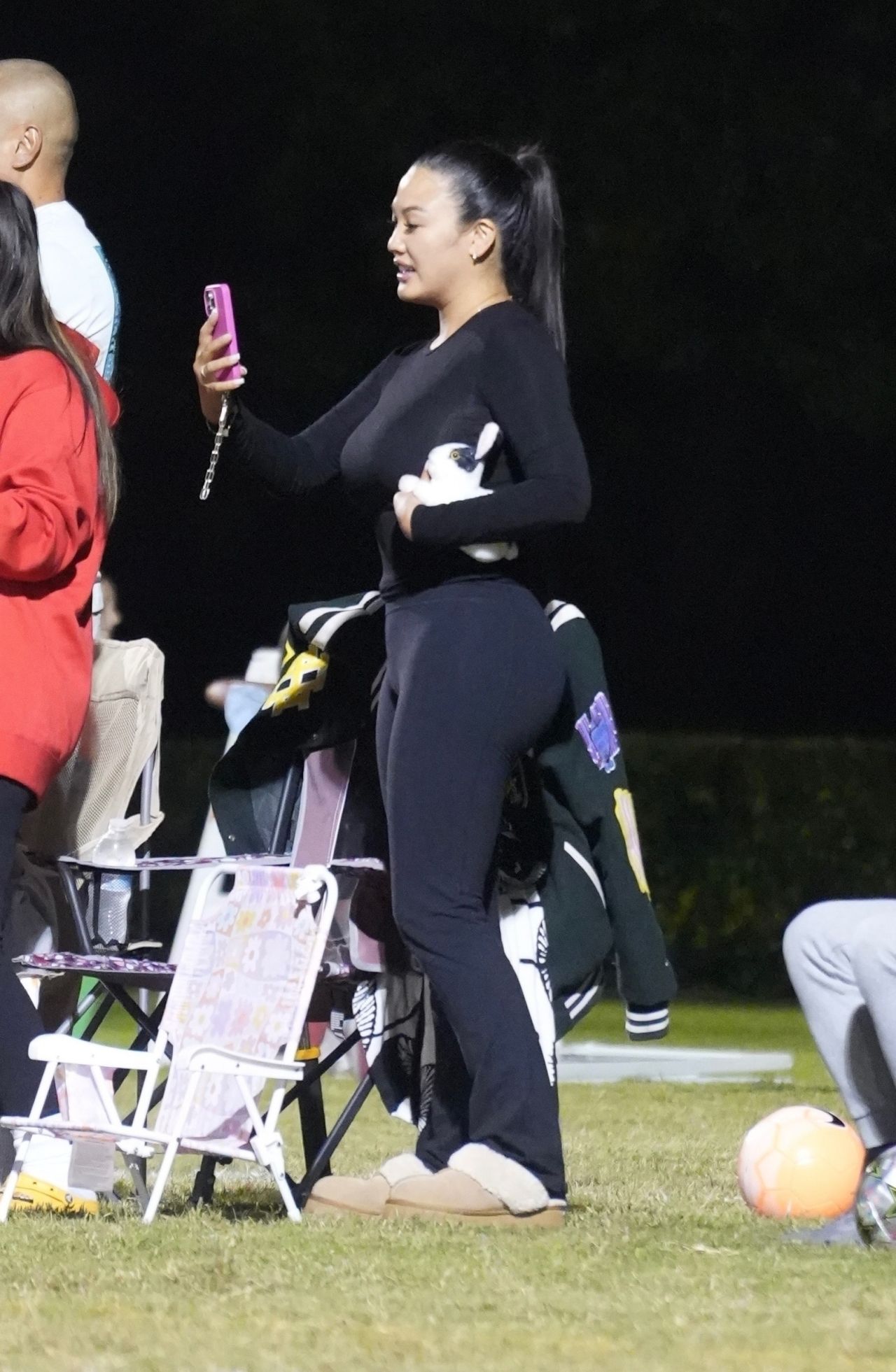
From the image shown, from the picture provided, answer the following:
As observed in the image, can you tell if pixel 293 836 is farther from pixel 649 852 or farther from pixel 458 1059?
pixel 649 852

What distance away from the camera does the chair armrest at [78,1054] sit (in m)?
4.85

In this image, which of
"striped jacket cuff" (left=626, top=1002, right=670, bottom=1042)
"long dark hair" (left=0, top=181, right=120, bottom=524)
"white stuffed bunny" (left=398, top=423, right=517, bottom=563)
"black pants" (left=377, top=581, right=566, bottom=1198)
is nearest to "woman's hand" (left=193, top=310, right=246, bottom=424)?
"long dark hair" (left=0, top=181, right=120, bottom=524)

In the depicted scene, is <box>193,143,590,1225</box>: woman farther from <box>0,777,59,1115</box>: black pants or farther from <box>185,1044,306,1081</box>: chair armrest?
<box>0,777,59,1115</box>: black pants

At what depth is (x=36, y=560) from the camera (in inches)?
197

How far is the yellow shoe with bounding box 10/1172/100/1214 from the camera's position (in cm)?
Answer: 500

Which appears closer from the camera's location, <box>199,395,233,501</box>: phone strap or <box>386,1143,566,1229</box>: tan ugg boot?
<box>386,1143,566,1229</box>: tan ugg boot

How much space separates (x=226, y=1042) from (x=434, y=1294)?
1.32 meters

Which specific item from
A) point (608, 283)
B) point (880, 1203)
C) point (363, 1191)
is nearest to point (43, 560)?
point (363, 1191)

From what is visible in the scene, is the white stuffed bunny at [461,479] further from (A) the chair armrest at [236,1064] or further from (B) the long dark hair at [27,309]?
(A) the chair armrest at [236,1064]

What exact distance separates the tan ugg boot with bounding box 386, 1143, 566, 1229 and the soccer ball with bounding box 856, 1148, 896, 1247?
0.58m

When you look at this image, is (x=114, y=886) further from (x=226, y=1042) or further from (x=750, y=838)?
(x=750, y=838)

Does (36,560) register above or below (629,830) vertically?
above

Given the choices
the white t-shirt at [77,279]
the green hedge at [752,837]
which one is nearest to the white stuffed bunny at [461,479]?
the white t-shirt at [77,279]

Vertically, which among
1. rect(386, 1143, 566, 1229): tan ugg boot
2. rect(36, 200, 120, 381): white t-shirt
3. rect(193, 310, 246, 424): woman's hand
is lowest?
rect(386, 1143, 566, 1229): tan ugg boot
